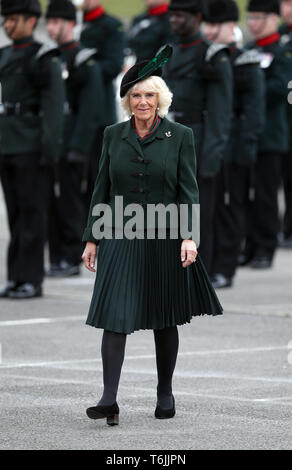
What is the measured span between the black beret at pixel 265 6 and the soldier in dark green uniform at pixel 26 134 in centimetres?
307

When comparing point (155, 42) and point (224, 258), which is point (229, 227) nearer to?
point (224, 258)

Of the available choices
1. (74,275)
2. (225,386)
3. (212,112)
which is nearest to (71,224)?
(74,275)

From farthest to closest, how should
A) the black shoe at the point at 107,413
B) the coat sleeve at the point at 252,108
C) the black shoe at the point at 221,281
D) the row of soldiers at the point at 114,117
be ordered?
the coat sleeve at the point at 252,108, the black shoe at the point at 221,281, the row of soldiers at the point at 114,117, the black shoe at the point at 107,413

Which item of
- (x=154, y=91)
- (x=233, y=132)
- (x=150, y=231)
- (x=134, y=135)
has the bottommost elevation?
(x=233, y=132)

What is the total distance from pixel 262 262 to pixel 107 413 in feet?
25.0

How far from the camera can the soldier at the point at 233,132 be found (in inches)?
492

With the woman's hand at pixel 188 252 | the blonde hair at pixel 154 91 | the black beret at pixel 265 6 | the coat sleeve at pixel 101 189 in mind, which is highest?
the black beret at pixel 265 6

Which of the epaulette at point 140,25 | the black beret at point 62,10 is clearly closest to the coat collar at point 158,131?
the black beret at point 62,10

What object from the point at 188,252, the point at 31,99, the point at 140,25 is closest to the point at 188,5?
the point at 31,99

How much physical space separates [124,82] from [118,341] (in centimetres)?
121

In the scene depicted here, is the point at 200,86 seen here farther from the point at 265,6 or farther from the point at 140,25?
the point at 140,25

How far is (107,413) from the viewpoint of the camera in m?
6.83

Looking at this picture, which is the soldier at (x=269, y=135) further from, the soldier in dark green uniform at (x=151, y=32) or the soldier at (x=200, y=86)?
the soldier at (x=200, y=86)

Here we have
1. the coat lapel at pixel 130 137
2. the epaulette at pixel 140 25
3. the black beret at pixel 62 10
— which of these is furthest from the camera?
the epaulette at pixel 140 25
